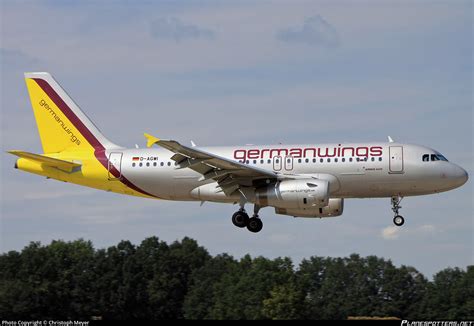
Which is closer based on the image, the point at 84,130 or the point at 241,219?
the point at 241,219

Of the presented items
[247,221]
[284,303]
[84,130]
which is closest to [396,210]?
[247,221]

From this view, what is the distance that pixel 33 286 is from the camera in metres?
122

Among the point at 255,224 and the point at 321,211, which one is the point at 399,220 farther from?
the point at 255,224

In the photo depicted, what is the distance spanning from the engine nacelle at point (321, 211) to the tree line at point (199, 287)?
4995 cm

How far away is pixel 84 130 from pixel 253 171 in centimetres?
1288

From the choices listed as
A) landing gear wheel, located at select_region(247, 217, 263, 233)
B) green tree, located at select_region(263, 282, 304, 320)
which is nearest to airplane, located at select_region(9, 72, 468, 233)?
landing gear wheel, located at select_region(247, 217, 263, 233)

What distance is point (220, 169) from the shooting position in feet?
184

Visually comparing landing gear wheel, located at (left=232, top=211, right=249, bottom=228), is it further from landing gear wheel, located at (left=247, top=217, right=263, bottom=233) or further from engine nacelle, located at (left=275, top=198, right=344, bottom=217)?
engine nacelle, located at (left=275, top=198, right=344, bottom=217)

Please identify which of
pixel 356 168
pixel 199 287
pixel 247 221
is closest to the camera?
pixel 356 168

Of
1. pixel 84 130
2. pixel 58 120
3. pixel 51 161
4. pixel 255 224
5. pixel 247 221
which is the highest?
pixel 58 120

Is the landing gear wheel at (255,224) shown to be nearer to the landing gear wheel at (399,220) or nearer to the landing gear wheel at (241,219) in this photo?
the landing gear wheel at (241,219)

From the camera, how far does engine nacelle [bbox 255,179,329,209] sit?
178ft

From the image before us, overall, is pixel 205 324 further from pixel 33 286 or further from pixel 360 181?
pixel 33 286

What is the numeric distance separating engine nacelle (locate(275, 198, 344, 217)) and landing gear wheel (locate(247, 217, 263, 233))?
5.60 ft
